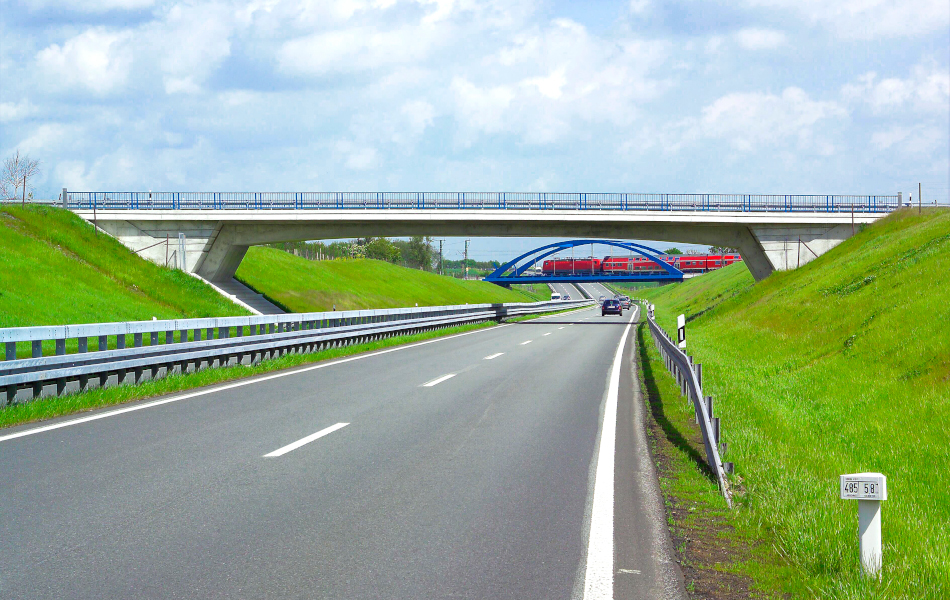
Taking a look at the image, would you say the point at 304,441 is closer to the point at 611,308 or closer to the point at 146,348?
the point at 146,348

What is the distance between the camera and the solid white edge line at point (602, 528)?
173 inches

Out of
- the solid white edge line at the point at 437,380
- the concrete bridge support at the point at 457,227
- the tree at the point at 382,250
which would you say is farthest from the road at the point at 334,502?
the tree at the point at 382,250

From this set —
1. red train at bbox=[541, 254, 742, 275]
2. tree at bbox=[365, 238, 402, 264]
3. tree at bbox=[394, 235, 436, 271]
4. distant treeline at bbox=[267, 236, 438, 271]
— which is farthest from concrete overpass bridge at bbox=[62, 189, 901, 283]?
tree at bbox=[394, 235, 436, 271]

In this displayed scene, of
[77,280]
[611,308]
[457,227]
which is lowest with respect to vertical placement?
[611,308]

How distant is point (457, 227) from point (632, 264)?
199 ft

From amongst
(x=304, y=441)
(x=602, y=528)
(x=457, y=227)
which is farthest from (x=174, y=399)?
(x=457, y=227)

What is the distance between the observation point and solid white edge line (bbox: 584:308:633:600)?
14.4 ft

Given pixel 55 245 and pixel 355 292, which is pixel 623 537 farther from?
pixel 355 292

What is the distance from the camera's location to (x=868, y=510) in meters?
4.09

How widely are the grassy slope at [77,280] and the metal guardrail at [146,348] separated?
4.59 metres

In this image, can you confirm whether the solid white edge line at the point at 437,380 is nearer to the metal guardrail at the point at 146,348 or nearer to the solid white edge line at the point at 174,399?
the solid white edge line at the point at 174,399

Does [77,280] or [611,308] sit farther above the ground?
[77,280]

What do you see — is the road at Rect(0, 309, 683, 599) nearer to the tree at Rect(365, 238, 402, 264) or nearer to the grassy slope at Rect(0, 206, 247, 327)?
the grassy slope at Rect(0, 206, 247, 327)

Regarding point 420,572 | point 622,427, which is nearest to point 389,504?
point 420,572
